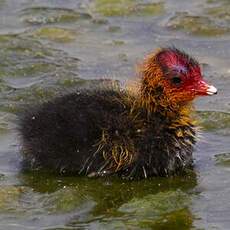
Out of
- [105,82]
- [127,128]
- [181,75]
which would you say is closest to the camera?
[127,128]

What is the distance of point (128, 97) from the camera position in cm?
659

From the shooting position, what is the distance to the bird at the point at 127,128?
642cm

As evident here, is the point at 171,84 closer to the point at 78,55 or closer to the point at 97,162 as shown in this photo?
the point at 97,162

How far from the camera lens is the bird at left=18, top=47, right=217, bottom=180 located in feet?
21.1

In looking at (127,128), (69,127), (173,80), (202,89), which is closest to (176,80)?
(173,80)

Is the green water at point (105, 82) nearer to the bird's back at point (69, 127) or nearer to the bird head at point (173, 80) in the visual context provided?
the bird's back at point (69, 127)

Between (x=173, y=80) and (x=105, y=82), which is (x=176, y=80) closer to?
(x=173, y=80)

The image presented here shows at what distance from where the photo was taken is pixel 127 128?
643 cm

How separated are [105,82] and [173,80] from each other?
2.75 ft

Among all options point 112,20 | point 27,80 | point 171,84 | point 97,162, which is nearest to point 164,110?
point 171,84

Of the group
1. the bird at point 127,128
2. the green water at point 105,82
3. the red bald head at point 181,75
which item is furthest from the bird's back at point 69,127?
the red bald head at point 181,75

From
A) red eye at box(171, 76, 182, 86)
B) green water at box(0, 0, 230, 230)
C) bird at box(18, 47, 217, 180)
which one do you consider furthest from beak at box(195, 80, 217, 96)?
green water at box(0, 0, 230, 230)

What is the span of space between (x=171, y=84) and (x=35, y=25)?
11.2 feet

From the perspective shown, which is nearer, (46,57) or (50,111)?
(50,111)
